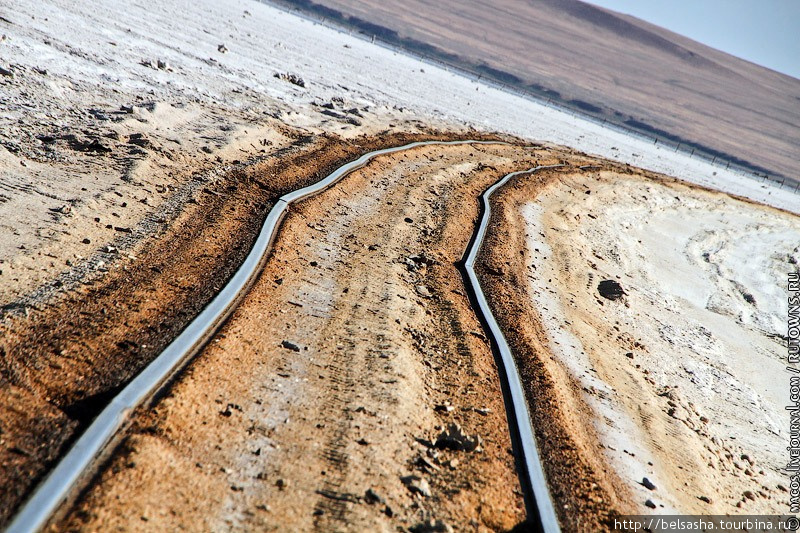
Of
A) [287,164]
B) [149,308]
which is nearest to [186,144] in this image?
[287,164]

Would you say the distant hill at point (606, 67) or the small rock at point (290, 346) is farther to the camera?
the distant hill at point (606, 67)

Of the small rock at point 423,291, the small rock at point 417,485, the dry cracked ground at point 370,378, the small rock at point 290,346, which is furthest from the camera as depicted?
the small rock at point 423,291

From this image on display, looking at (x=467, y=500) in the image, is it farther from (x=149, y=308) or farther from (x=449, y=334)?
(x=149, y=308)

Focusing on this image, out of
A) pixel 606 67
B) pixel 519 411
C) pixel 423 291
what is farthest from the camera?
pixel 606 67

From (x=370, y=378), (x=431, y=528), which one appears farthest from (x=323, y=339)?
(x=431, y=528)

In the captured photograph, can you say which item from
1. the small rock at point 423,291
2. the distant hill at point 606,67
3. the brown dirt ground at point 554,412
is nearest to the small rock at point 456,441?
the brown dirt ground at point 554,412

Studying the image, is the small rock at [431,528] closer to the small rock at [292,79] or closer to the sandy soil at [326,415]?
the sandy soil at [326,415]

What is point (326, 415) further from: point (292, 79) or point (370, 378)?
point (292, 79)

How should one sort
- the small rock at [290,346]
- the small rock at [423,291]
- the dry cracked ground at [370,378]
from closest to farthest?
1. the dry cracked ground at [370,378]
2. the small rock at [290,346]
3. the small rock at [423,291]
